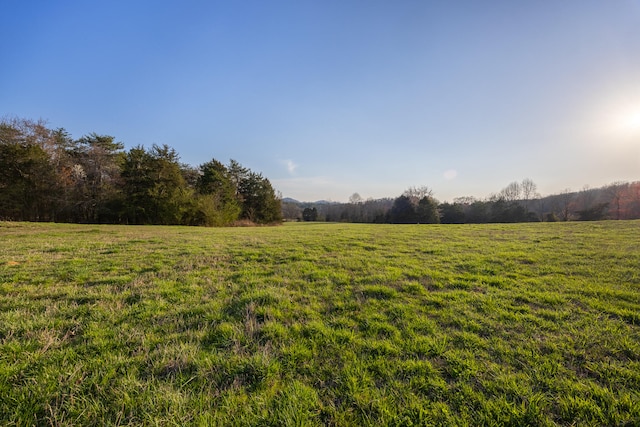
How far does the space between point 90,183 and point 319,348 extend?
130 feet

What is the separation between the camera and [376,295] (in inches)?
173

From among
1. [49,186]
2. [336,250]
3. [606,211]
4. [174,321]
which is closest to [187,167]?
[49,186]

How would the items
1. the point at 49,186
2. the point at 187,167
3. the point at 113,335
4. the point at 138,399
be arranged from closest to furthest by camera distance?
the point at 138,399
the point at 113,335
the point at 49,186
the point at 187,167

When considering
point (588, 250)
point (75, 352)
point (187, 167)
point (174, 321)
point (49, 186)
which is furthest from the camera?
point (187, 167)

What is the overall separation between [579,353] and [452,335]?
1.30 m

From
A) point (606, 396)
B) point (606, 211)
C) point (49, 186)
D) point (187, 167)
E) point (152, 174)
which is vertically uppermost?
point (187, 167)

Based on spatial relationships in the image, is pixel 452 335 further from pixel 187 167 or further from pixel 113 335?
pixel 187 167

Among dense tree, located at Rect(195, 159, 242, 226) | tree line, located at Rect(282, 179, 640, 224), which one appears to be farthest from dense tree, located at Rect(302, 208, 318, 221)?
dense tree, located at Rect(195, 159, 242, 226)

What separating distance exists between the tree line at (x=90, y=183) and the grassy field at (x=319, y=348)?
26.1 meters

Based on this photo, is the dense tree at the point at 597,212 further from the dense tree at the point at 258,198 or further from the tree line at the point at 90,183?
the tree line at the point at 90,183

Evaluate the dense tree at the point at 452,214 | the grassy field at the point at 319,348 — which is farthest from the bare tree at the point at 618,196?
the grassy field at the point at 319,348

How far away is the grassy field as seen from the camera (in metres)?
1.89

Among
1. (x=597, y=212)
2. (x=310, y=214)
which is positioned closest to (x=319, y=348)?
(x=597, y=212)

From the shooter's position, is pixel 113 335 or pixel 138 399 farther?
pixel 113 335
